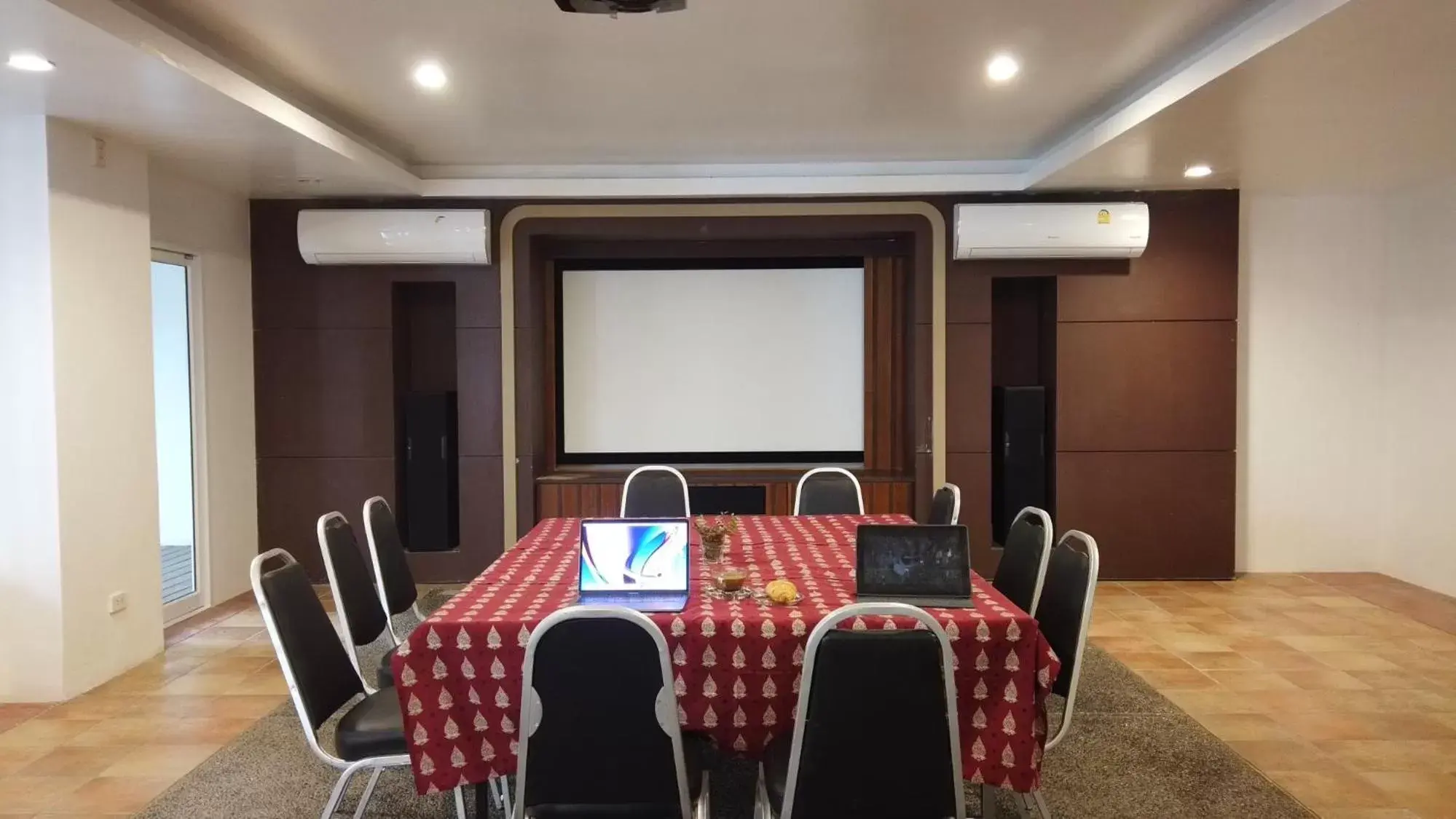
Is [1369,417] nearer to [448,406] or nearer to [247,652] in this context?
[448,406]

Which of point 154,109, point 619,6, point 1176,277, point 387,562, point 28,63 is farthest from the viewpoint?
point 1176,277

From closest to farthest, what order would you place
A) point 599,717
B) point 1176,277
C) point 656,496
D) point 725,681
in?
1. point 599,717
2. point 725,681
3. point 656,496
4. point 1176,277

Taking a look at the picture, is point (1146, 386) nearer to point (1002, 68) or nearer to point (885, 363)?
point (885, 363)

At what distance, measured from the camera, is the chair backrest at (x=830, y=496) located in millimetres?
4758

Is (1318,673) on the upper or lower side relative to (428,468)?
lower

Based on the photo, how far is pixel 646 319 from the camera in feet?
21.8

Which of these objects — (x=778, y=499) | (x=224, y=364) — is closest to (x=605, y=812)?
(x=778, y=499)

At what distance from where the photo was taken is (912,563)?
9.24ft

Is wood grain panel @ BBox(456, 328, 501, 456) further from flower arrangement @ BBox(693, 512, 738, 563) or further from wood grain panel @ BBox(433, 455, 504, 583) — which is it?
flower arrangement @ BBox(693, 512, 738, 563)

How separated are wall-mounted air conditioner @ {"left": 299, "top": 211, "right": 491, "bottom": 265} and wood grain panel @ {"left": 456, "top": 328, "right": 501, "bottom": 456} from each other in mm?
606

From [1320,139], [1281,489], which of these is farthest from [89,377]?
[1281,489]

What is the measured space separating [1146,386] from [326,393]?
18.2 feet

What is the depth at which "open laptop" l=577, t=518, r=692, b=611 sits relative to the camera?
284 centimetres

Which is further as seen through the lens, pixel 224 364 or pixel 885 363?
pixel 885 363
